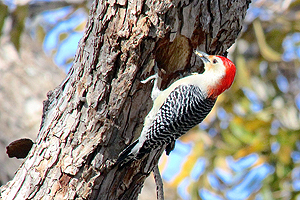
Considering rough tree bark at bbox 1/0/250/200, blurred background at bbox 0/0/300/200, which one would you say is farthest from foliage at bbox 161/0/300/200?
rough tree bark at bbox 1/0/250/200

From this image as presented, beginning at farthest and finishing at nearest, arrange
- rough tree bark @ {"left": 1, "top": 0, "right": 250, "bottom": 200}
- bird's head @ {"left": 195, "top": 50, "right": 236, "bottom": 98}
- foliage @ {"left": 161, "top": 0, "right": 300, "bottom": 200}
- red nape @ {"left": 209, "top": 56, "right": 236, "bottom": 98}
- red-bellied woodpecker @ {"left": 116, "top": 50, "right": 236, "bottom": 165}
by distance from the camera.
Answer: foliage @ {"left": 161, "top": 0, "right": 300, "bottom": 200}
red nape @ {"left": 209, "top": 56, "right": 236, "bottom": 98}
bird's head @ {"left": 195, "top": 50, "right": 236, "bottom": 98}
red-bellied woodpecker @ {"left": 116, "top": 50, "right": 236, "bottom": 165}
rough tree bark @ {"left": 1, "top": 0, "right": 250, "bottom": 200}

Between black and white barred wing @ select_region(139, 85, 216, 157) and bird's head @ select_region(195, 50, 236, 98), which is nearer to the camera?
black and white barred wing @ select_region(139, 85, 216, 157)

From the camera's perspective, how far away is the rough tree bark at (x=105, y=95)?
279 cm

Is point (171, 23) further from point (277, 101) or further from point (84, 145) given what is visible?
point (277, 101)

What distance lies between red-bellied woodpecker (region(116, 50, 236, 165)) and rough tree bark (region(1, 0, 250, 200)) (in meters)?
0.11

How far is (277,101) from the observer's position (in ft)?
23.4

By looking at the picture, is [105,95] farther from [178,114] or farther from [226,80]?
[226,80]

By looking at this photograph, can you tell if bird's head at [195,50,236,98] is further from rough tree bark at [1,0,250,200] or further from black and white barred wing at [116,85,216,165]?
rough tree bark at [1,0,250,200]

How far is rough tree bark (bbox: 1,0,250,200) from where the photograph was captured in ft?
9.15

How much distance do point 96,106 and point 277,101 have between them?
496cm

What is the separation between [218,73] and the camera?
11.8ft

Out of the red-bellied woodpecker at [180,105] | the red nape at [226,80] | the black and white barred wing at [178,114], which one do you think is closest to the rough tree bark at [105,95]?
the red-bellied woodpecker at [180,105]

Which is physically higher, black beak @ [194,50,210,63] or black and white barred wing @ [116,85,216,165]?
black beak @ [194,50,210,63]

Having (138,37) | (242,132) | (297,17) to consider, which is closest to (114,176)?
(138,37)
